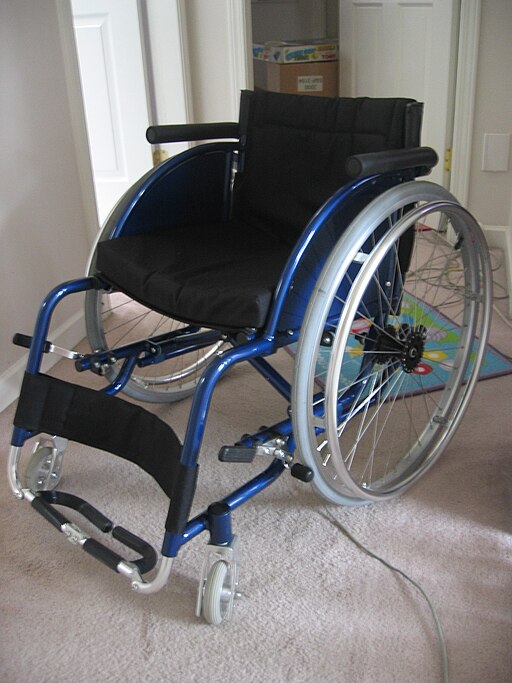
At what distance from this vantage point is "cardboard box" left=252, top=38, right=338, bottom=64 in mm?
3055

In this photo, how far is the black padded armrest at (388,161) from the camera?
1.08m

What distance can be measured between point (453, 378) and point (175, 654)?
0.79m

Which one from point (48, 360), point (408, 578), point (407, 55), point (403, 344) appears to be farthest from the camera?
point (407, 55)

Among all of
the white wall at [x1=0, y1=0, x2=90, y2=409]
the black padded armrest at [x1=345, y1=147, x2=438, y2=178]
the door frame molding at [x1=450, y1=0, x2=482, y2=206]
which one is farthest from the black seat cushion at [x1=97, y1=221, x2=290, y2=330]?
the door frame molding at [x1=450, y1=0, x2=482, y2=206]

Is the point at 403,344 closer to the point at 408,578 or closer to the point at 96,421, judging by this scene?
the point at 408,578

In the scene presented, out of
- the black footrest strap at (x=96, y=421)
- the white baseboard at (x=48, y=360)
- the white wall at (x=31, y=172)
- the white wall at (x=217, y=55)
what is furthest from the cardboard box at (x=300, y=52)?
the black footrest strap at (x=96, y=421)

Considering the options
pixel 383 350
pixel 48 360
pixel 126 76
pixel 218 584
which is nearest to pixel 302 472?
pixel 218 584

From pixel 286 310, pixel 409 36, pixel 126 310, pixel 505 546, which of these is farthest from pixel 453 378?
pixel 409 36

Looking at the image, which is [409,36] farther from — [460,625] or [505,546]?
[460,625]

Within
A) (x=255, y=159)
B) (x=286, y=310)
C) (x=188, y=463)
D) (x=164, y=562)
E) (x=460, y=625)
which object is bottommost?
(x=460, y=625)

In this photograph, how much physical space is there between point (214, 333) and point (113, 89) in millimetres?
1672

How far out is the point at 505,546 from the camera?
1260 millimetres

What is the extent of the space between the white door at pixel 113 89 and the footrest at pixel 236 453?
69.5 inches

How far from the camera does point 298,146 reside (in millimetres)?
1477
